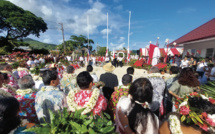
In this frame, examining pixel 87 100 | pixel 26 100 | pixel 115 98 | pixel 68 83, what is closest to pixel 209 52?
pixel 115 98

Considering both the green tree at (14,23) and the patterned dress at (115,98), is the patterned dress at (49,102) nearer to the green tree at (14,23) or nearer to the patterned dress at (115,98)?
the patterned dress at (115,98)

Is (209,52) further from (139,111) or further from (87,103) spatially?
(87,103)

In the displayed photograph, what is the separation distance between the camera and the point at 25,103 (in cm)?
198

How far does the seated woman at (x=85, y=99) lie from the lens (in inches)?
59.8

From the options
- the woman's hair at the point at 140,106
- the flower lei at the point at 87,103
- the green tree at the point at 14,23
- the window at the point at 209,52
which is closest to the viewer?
the woman's hair at the point at 140,106

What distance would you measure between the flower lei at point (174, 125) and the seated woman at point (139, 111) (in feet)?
0.51

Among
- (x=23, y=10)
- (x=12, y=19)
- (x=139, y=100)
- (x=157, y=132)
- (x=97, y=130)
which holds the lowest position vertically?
(x=157, y=132)

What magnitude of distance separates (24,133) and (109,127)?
0.87 meters

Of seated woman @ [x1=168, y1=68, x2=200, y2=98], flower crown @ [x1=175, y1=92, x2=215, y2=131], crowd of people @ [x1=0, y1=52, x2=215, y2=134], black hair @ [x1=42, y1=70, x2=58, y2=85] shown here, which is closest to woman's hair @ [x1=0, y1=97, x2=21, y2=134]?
crowd of people @ [x1=0, y1=52, x2=215, y2=134]

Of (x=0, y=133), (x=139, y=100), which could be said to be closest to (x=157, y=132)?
(x=139, y=100)

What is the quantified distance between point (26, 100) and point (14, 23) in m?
30.6

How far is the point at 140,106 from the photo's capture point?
131 centimetres

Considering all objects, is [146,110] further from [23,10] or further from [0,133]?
[23,10]

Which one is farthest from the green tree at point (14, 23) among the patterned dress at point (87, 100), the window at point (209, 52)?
the window at point (209, 52)
